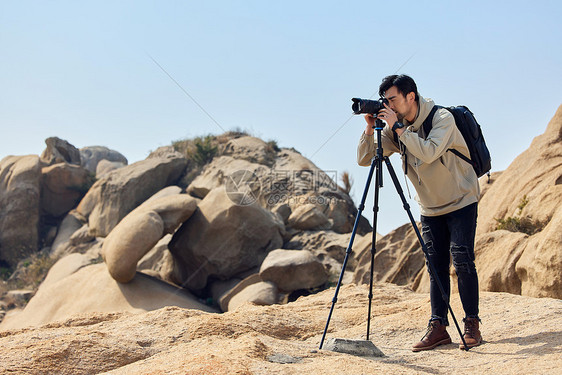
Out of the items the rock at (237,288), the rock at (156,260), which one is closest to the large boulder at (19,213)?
the rock at (156,260)

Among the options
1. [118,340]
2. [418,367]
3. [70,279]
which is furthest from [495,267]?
[70,279]

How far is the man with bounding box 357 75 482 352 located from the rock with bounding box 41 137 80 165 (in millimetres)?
17641

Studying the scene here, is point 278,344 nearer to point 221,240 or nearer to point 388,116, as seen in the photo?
point 388,116

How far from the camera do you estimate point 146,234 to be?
413 inches

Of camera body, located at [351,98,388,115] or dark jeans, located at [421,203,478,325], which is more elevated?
camera body, located at [351,98,388,115]

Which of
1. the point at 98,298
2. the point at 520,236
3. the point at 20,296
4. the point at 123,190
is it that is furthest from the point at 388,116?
the point at 123,190

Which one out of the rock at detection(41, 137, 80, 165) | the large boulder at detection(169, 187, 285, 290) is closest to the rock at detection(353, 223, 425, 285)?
the large boulder at detection(169, 187, 285, 290)

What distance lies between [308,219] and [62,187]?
980 cm

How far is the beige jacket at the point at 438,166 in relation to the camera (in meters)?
3.42

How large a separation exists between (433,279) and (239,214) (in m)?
8.24

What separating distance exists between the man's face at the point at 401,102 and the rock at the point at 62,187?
16.8 m

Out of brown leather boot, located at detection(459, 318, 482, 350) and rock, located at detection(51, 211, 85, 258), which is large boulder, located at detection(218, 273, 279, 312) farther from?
rock, located at detection(51, 211, 85, 258)

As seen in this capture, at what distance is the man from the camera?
3469 millimetres

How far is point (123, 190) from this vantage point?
16.4 meters
